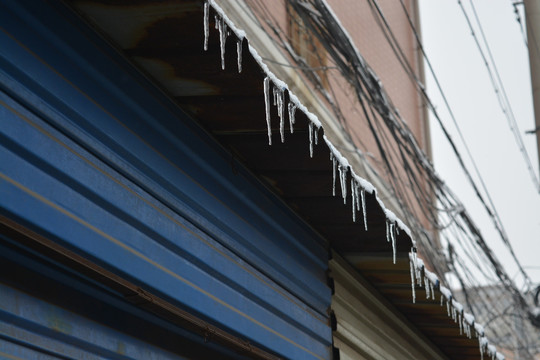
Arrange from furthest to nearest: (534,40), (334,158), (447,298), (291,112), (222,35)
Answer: (534,40)
(447,298)
(334,158)
(291,112)
(222,35)

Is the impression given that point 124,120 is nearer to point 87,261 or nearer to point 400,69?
point 87,261

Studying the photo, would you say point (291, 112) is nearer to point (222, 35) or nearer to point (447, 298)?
point (222, 35)

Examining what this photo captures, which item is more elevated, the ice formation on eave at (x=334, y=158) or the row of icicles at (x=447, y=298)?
the ice formation on eave at (x=334, y=158)

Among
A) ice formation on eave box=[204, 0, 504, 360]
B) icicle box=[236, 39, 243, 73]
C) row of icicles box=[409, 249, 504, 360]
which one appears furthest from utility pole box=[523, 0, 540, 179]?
icicle box=[236, 39, 243, 73]

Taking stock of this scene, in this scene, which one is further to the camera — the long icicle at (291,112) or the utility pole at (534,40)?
the utility pole at (534,40)

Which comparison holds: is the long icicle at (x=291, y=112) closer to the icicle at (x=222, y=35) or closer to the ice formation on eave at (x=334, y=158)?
the ice formation on eave at (x=334, y=158)

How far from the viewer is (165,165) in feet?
14.7

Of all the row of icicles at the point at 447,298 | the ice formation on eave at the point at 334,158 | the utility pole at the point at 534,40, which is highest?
the utility pole at the point at 534,40

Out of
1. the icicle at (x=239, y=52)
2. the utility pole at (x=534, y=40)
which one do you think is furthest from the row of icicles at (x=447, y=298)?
the utility pole at (x=534, y=40)

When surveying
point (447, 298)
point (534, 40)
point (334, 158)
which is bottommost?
point (447, 298)

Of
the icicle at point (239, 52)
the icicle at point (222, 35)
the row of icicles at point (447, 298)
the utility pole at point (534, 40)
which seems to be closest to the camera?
the icicle at point (222, 35)

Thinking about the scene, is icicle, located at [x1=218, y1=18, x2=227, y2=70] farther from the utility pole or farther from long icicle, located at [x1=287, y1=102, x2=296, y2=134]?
the utility pole

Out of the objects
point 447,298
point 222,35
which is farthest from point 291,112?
point 447,298

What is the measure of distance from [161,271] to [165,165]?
55cm
